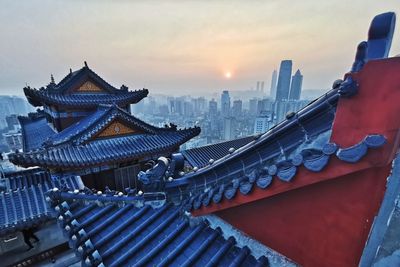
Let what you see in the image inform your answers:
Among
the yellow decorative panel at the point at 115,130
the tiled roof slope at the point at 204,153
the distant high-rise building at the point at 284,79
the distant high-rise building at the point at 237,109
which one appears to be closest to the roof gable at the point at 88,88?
the yellow decorative panel at the point at 115,130

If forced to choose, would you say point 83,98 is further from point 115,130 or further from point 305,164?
point 305,164

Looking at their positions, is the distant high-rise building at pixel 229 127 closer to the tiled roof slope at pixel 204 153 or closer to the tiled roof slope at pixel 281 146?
the tiled roof slope at pixel 204 153

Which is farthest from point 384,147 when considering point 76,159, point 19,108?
point 19,108

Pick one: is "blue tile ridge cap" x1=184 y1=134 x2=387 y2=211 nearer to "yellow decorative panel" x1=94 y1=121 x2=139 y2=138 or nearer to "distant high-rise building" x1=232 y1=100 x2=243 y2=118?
"yellow decorative panel" x1=94 y1=121 x2=139 y2=138

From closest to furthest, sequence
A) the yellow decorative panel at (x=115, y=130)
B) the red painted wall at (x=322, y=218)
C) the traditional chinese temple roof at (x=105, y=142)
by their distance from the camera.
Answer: the red painted wall at (x=322, y=218)
the traditional chinese temple roof at (x=105, y=142)
the yellow decorative panel at (x=115, y=130)

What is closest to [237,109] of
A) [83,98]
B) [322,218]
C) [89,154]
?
[83,98]

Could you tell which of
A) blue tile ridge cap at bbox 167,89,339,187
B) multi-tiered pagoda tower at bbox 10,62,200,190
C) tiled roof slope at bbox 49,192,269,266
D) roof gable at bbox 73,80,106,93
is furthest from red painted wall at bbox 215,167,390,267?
roof gable at bbox 73,80,106,93

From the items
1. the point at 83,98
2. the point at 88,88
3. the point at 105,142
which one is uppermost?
the point at 88,88
